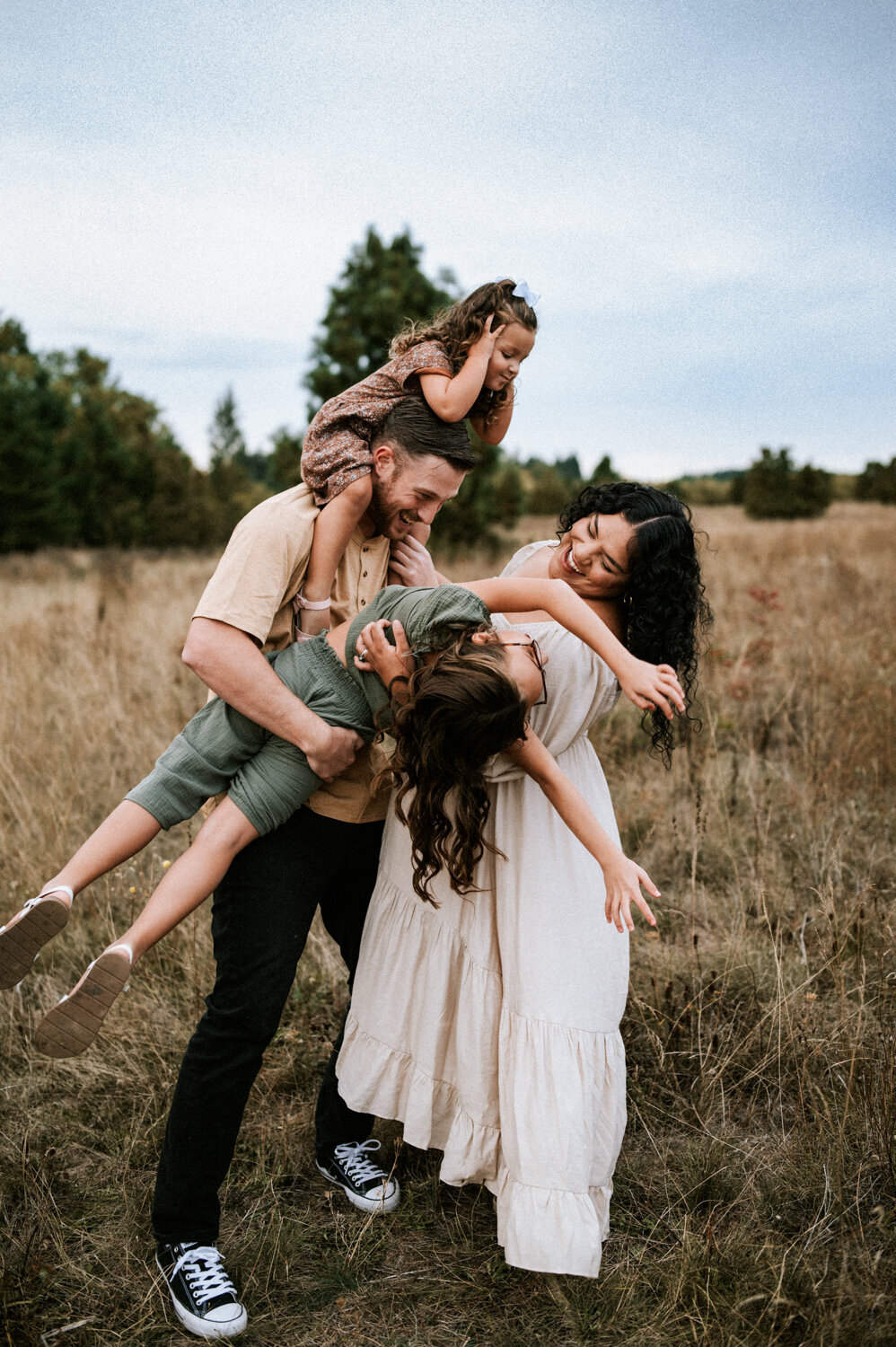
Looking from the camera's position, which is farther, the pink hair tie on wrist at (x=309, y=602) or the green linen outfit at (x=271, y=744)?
the pink hair tie on wrist at (x=309, y=602)

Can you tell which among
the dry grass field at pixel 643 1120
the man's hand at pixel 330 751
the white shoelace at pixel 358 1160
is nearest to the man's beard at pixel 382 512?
the man's hand at pixel 330 751

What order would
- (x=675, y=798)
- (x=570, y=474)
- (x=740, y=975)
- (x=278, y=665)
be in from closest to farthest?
1. (x=278, y=665)
2. (x=740, y=975)
3. (x=675, y=798)
4. (x=570, y=474)

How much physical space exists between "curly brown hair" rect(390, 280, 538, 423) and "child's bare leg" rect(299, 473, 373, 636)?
642mm

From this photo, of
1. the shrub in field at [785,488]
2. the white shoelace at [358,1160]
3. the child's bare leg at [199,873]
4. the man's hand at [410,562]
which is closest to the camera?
the child's bare leg at [199,873]

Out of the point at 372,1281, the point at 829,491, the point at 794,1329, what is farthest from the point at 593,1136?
the point at 829,491

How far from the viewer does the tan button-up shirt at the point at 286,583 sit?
208 centimetres

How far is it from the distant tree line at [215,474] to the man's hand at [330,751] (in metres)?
9.96

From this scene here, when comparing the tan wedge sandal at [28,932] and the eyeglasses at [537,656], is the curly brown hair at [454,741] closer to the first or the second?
the eyeglasses at [537,656]

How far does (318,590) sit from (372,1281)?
185cm

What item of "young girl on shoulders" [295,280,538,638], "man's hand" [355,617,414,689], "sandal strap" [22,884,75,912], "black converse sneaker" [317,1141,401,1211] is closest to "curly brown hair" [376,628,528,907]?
"man's hand" [355,617,414,689]

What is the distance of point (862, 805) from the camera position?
4418 millimetres

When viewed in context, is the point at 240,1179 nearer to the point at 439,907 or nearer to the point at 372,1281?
the point at 372,1281

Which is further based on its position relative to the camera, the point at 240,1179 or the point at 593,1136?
the point at 240,1179

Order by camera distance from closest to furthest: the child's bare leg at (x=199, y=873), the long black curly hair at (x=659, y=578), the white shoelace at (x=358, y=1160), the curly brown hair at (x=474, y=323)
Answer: the child's bare leg at (x=199, y=873) → the long black curly hair at (x=659, y=578) → the white shoelace at (x=358, y=1160) → the curly brown hair at (x=474, y=323)
